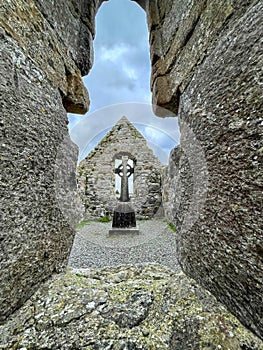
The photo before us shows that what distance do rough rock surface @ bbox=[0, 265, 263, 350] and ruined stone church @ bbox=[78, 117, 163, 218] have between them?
7.54 meters

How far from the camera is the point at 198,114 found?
1.13 metres

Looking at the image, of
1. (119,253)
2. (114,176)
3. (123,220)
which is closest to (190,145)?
(119,253)

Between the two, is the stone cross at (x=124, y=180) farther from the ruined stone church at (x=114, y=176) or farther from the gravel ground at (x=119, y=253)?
the gravel ground at (x=119, y=253)

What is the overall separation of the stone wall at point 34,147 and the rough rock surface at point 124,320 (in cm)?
11

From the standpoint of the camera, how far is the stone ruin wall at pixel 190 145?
0.79 meters

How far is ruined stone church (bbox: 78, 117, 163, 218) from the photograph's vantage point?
28.1 feet

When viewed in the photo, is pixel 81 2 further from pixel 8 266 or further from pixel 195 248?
pixel 195 248

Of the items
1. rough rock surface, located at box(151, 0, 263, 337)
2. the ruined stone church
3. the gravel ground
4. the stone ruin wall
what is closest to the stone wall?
the stone ruin wall

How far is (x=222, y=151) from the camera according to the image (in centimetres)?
93

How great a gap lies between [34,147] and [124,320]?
0.99m

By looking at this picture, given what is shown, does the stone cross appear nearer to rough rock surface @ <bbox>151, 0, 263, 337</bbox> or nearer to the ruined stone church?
the ruined stone church

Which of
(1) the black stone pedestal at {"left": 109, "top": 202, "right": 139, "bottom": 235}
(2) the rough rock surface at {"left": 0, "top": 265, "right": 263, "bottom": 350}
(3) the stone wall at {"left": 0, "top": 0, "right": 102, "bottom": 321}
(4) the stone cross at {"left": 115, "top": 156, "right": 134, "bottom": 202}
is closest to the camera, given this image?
(2) the rough rock surface at {"left": 0, "top": 265, "right": 263, "bottom": 350}

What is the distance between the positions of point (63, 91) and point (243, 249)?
1.48 metres

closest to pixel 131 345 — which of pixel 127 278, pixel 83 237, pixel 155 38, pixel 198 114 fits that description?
pixel 127 278
